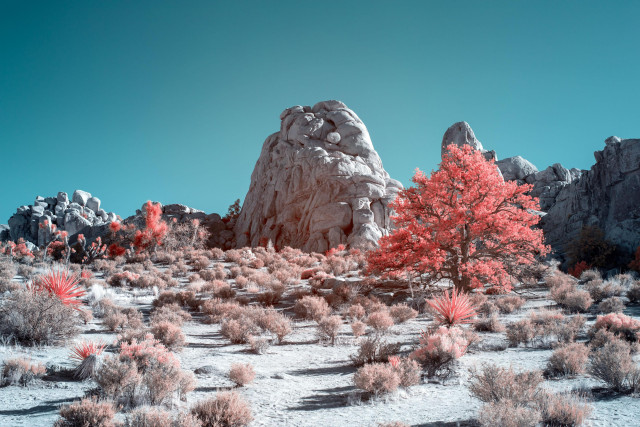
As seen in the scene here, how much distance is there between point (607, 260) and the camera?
29766mm

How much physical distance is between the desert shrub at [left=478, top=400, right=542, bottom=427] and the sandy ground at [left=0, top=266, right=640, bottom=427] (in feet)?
2.10

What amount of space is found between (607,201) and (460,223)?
3210 centimetres

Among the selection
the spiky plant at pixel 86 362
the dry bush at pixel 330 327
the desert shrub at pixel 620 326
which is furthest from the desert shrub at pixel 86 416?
the desert shrub at pixel 620 326

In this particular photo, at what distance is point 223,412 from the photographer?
5031 mm

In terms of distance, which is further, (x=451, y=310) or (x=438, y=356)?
(x=451, y=310)

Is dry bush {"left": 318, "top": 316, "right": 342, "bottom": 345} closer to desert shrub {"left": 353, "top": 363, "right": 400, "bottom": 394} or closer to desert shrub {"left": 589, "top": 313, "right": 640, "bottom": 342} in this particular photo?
desert shrub {"left": 353, "top": 363, "right": 400, "bottom": 394}

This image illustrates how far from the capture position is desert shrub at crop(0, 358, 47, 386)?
6410 mm

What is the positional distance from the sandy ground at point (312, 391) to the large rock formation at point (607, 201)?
30737 millimetres

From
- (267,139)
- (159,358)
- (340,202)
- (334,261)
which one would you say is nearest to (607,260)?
(334,261)

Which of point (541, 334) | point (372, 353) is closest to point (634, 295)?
point (541, 334)

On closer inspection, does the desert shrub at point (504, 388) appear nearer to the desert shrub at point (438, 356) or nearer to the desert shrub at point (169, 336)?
the desert shrub at point (438, 356)

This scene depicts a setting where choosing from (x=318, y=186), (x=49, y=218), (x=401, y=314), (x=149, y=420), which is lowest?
(x=149, y=420)

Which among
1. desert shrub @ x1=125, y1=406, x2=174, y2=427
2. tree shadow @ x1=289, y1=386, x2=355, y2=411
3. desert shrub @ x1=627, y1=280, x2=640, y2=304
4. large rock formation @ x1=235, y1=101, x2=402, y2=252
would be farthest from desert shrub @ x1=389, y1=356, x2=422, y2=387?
large rock formation @ x1=235, y1=101, x2=402, y2=252

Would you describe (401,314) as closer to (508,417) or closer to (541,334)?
(541,334)
